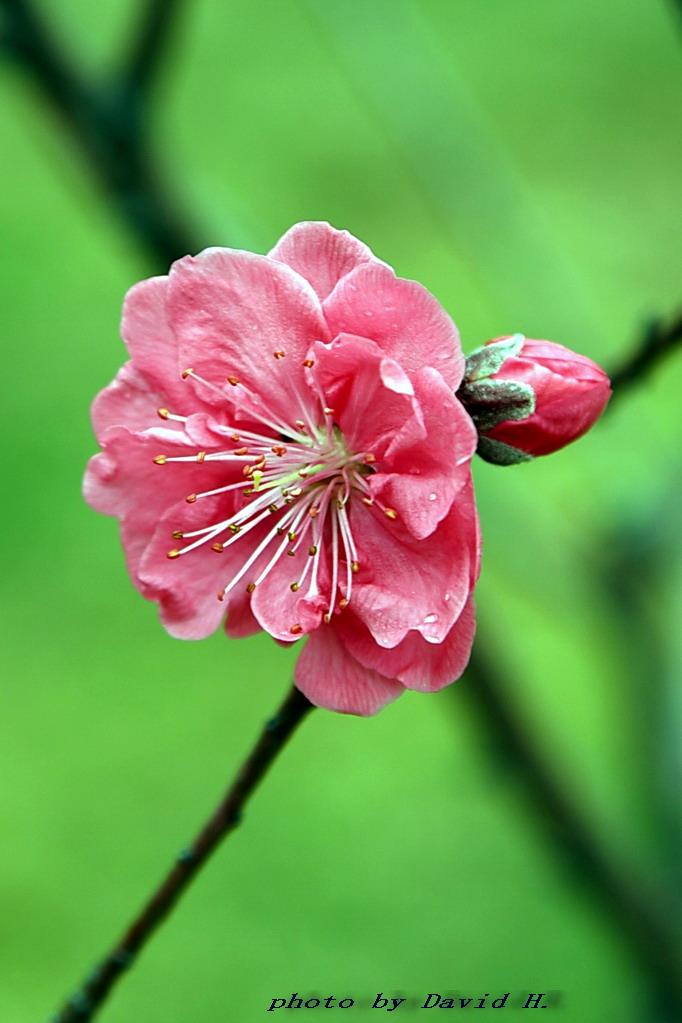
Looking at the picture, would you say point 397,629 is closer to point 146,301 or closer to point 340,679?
point 340,679

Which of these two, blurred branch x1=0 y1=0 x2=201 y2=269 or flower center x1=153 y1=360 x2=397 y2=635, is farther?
blurred branch x1=0 y1=0 x2=201 y2=269

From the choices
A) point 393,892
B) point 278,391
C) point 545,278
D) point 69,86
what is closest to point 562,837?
point 545,278

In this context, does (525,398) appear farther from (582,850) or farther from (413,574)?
(582,850)

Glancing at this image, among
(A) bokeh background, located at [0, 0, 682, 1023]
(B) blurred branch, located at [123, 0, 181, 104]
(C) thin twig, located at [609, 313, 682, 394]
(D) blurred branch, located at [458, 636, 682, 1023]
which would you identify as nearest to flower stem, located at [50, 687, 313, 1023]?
(C) thin twig, located at [609, 313, 682, 394]

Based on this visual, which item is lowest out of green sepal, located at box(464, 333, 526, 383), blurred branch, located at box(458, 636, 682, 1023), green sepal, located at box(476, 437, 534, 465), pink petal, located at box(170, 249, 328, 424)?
blurred branch, located at box(458, 636, 682, 1023)

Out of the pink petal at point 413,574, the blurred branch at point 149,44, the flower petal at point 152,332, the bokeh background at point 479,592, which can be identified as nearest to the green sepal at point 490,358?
the pink petal at point 413,574

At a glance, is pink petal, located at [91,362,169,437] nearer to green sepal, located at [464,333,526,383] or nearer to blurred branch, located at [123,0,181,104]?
green sepal, located at [464,333,526,383]

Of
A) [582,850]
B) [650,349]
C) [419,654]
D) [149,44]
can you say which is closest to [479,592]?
[582,850]
